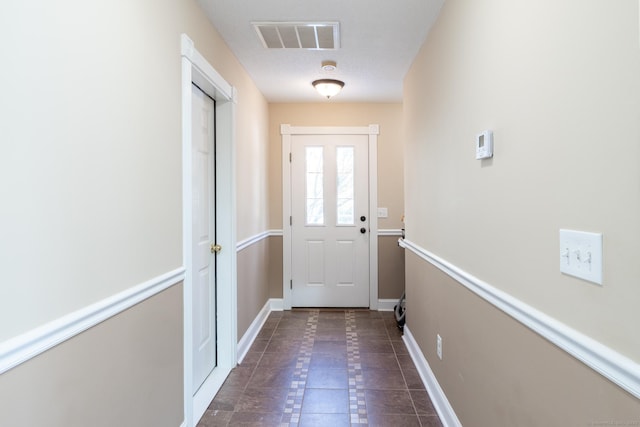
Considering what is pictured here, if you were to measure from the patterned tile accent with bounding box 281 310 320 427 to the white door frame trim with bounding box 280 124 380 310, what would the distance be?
0.84 m

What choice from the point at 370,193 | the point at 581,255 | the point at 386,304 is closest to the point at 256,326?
the point at 386,304

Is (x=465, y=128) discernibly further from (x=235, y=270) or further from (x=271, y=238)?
(x=271, y=238)

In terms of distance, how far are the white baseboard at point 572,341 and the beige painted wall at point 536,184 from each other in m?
0.02

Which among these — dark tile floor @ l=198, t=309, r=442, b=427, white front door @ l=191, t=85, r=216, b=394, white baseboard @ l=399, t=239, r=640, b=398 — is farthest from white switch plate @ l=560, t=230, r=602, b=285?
white front door @ l=191, t=85, r=216, b=394

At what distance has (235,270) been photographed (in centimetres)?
273

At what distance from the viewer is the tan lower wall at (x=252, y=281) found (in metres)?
3.02

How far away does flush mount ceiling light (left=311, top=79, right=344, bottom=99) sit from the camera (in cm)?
334

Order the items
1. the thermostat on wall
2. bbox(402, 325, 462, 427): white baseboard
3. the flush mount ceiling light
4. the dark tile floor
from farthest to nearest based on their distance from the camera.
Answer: the flush mount ceiling light, the dark tile floor, bbox(402, 325, 462, 427): white baseboard, the thermostat on wall

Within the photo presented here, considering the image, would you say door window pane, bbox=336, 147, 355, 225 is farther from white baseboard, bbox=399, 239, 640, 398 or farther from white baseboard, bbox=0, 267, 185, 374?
white baseboard, bbox=0, 267, 185, 374

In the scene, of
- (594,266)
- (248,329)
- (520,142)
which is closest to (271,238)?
(248,329)

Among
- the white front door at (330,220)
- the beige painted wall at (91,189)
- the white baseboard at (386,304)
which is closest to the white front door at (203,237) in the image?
the beige painted wall at (91,189)

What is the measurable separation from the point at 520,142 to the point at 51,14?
143 cm

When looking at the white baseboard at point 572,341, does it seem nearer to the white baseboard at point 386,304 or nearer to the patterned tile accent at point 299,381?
the patterned tile accent at point 299,381

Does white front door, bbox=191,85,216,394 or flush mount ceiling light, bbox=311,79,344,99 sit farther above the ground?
flush mount ceiling light, bbox=311,79,344,99
